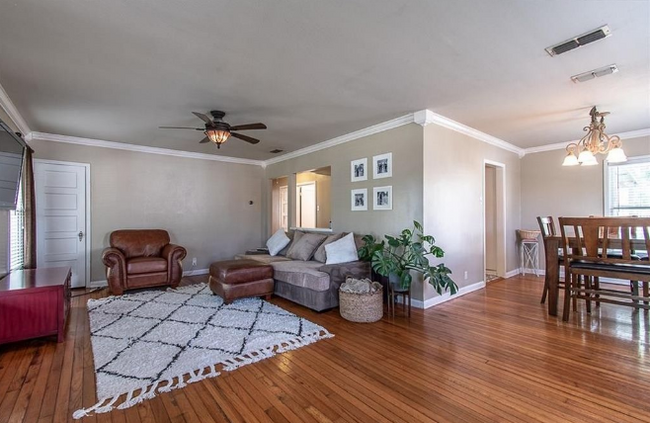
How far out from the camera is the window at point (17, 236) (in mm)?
3652

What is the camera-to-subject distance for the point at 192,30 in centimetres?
211

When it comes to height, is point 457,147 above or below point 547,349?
above

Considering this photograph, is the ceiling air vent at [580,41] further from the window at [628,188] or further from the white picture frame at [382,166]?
the window at [628,188]

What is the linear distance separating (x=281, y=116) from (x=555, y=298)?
394 centimetres

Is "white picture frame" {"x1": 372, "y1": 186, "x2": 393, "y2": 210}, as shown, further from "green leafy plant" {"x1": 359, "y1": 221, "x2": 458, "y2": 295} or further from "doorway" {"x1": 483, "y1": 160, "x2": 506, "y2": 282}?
"doorway" {"x1": 483, "y1": 160, "x2": 506, "y2": 282}

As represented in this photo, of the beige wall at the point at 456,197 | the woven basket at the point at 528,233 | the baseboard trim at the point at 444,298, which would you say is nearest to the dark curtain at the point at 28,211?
the baseboard trim at the point at 444,298

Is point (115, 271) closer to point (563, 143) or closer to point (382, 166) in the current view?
point (382, 166)

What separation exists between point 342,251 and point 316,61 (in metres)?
2.45

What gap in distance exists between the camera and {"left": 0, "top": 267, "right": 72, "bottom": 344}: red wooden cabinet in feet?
8.51

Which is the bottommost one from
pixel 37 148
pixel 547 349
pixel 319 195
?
pixel 547 349

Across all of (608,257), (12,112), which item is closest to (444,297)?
(608,257)

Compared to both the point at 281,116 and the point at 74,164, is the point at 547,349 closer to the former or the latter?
the point at 281,116

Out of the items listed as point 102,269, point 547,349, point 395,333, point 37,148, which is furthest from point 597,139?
point 37,148

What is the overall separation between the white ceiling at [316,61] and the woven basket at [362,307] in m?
2.18
